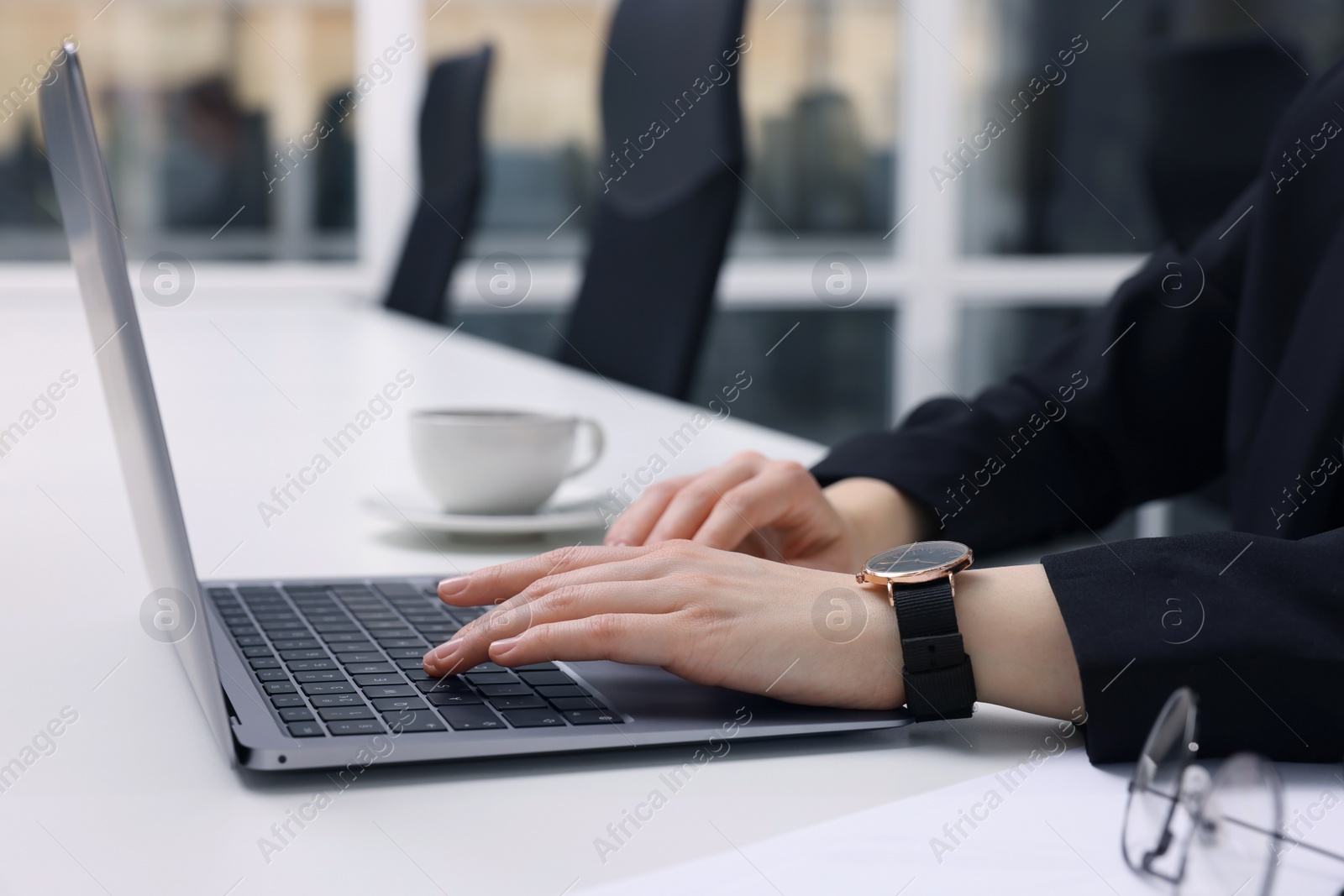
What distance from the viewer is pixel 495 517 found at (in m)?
0.94

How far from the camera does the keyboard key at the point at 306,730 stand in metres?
0.50

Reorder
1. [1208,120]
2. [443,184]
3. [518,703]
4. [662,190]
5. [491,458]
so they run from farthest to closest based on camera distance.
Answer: [443,184] → [1208,120] → [662,190] → [491,458] → [518,703]

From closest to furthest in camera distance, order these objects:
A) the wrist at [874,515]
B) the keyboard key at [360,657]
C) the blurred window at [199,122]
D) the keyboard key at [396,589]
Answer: the keyboard key at [360,657] < the keyboard key at [396,589] < the wrist at [874,515] < the blurred window at [199,122]

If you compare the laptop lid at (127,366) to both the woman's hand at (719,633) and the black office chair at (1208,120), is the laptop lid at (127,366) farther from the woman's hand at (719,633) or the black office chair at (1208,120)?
the black office chair at (1208,120)

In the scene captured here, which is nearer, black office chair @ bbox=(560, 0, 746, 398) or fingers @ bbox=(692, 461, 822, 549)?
fingers @ bbox=(692, 461, 822, 549)

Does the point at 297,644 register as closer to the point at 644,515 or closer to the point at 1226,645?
the point at 644,515

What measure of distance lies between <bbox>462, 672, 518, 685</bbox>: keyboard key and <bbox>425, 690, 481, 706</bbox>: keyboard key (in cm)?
2

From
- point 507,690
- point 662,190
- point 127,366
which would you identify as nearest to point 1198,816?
point 507,690

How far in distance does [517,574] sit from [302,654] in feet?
0.36

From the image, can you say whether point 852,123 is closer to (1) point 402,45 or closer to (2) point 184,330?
(1) point 402,45

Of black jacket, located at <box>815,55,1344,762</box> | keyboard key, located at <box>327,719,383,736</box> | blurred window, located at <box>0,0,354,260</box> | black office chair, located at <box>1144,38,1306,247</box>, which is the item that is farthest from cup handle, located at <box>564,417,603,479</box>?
blurred window, located at <box>0,0,354,260</box>

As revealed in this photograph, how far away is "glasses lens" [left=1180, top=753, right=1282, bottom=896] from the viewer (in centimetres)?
34

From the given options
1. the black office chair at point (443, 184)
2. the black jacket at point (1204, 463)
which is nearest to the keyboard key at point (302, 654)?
the black jacket at point (1204, 463)

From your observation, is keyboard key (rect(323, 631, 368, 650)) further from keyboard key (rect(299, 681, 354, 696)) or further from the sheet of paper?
the sheet of paper
